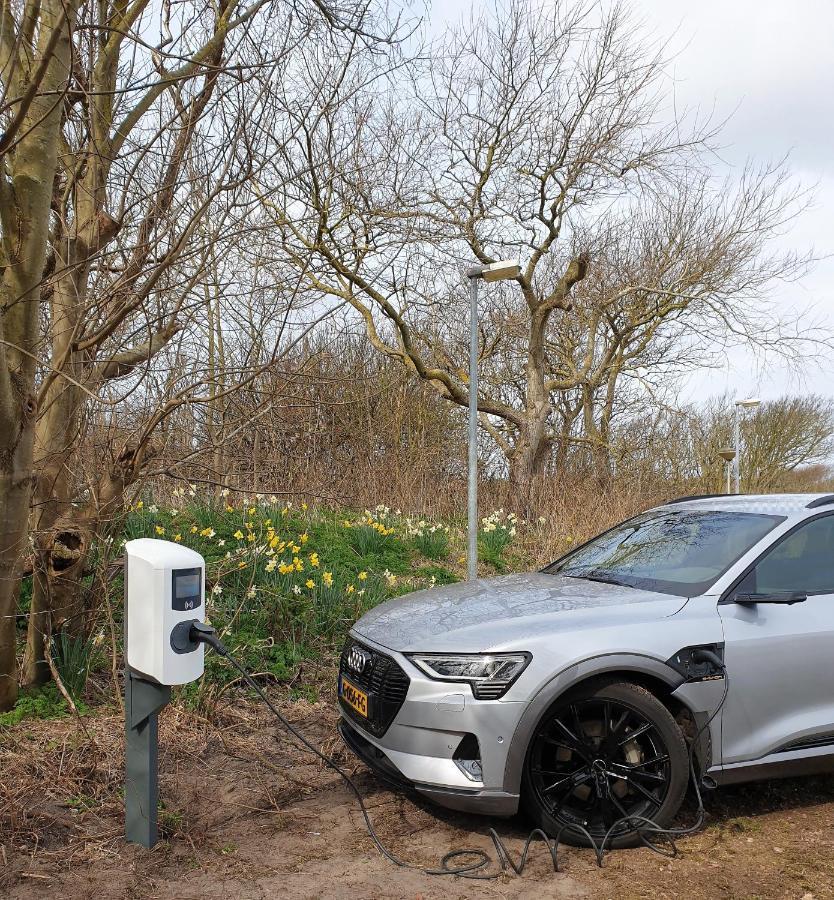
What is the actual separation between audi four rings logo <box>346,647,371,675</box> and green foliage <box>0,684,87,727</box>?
67.8 inches

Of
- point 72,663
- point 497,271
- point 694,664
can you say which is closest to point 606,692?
point 694,664

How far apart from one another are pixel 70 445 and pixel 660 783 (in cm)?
350

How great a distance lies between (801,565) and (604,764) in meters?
1.45

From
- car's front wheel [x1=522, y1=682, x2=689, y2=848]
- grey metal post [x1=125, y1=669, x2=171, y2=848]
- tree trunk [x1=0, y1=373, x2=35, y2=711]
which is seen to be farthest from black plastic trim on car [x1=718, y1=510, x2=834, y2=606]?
tree trunk [x1=0, y1=373, x2=35, y2=711]

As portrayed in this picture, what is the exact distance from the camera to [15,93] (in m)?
3.71

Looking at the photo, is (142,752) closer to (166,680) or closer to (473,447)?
(166,680)

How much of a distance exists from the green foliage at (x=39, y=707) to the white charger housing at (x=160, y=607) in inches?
63.7

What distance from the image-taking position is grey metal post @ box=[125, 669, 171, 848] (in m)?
3.22

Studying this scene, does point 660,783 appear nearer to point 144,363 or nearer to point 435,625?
point 435,625

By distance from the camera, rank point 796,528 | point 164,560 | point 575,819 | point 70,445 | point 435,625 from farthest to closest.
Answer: point 70,445, point 796,528, point 435,625, point 575,819, point 164,560

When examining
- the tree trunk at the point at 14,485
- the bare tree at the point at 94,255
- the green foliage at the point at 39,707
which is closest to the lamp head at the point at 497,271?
the bare tree at the point at 94,255

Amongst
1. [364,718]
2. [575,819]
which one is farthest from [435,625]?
[575,819]

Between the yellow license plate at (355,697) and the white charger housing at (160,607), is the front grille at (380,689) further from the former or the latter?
the white charger housing at (160,607)

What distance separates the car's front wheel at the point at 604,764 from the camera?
338 centimetres
